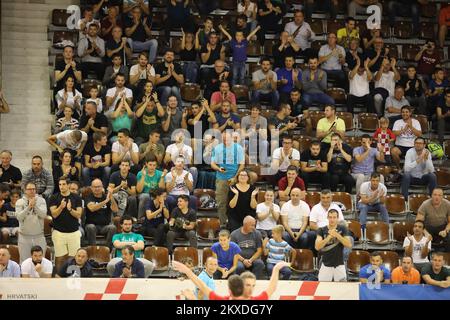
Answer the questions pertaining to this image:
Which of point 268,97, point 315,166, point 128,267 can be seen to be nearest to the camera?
point 128,267

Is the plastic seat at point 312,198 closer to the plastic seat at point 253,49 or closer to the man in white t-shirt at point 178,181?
the man in white t-shirt at point 178,181

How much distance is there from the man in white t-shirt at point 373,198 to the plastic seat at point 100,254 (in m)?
4.20

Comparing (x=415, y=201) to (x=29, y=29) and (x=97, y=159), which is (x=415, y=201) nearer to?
(x=97, y=159)

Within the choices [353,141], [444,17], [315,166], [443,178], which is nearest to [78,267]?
[315,166]

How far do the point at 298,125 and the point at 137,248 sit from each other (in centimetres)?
477

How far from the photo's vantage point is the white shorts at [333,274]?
46.9ft

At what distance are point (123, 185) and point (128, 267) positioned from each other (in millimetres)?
2073

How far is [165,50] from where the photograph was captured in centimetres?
1902

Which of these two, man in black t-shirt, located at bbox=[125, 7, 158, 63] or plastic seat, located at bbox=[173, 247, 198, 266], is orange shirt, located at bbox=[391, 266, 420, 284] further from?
man in black t-shirt, located at bbox=[125, 7, 158, 63]

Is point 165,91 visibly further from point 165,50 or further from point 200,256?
point 200,256

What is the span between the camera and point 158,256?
48.1 feet

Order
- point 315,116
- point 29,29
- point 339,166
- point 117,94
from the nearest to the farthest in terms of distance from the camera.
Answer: point 339,166 → point 117,94 → point 315,116 → point 29,29
